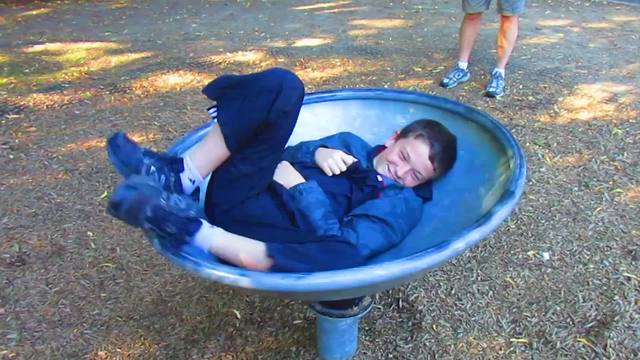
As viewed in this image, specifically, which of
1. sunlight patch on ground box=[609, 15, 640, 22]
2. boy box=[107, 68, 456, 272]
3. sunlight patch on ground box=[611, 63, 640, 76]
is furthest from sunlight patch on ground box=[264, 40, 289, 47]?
boy box=[107, 68, 456, 272]

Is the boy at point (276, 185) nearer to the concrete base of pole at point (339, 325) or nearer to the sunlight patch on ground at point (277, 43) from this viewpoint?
the concrete base of pole at point (339, 325)

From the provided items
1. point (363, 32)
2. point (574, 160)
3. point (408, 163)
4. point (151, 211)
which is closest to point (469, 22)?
point (574, 160)

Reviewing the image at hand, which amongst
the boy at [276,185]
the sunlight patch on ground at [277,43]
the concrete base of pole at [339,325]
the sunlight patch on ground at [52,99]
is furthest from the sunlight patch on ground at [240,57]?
the concrete base of pole at [339,325]

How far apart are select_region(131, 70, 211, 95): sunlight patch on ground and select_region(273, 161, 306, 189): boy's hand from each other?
2286 mm

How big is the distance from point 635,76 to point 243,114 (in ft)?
A: 10.6

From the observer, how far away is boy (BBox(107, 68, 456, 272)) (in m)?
1.56

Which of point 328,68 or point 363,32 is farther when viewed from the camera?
point 363,32

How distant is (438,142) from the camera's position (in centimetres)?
203

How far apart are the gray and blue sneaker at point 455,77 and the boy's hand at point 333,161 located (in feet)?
6.70

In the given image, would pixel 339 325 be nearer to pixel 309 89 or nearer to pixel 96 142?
pixel 96 142

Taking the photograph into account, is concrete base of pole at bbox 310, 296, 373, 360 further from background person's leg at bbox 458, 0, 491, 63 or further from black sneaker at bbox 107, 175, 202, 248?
background person's leg at bbox 458, 0, 491, 63

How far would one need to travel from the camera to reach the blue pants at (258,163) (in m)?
1.71

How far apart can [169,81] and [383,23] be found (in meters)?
2.02

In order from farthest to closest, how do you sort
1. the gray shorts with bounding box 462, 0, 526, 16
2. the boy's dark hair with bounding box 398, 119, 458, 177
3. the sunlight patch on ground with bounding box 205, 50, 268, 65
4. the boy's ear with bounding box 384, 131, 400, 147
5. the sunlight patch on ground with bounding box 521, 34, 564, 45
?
1. the sunlight patch on ground with bounding box 521, 34, 564, 45
2. the sunlight patch on ground with bounding box 205, 50, 268, 65
3. the gray shorts with bounding box 462, 0, 526, 16
4. the boy's ear with bounding box 384, 131, 400, 147
5. the boy's dark hair with bounding box 398, 119, 458, 177
